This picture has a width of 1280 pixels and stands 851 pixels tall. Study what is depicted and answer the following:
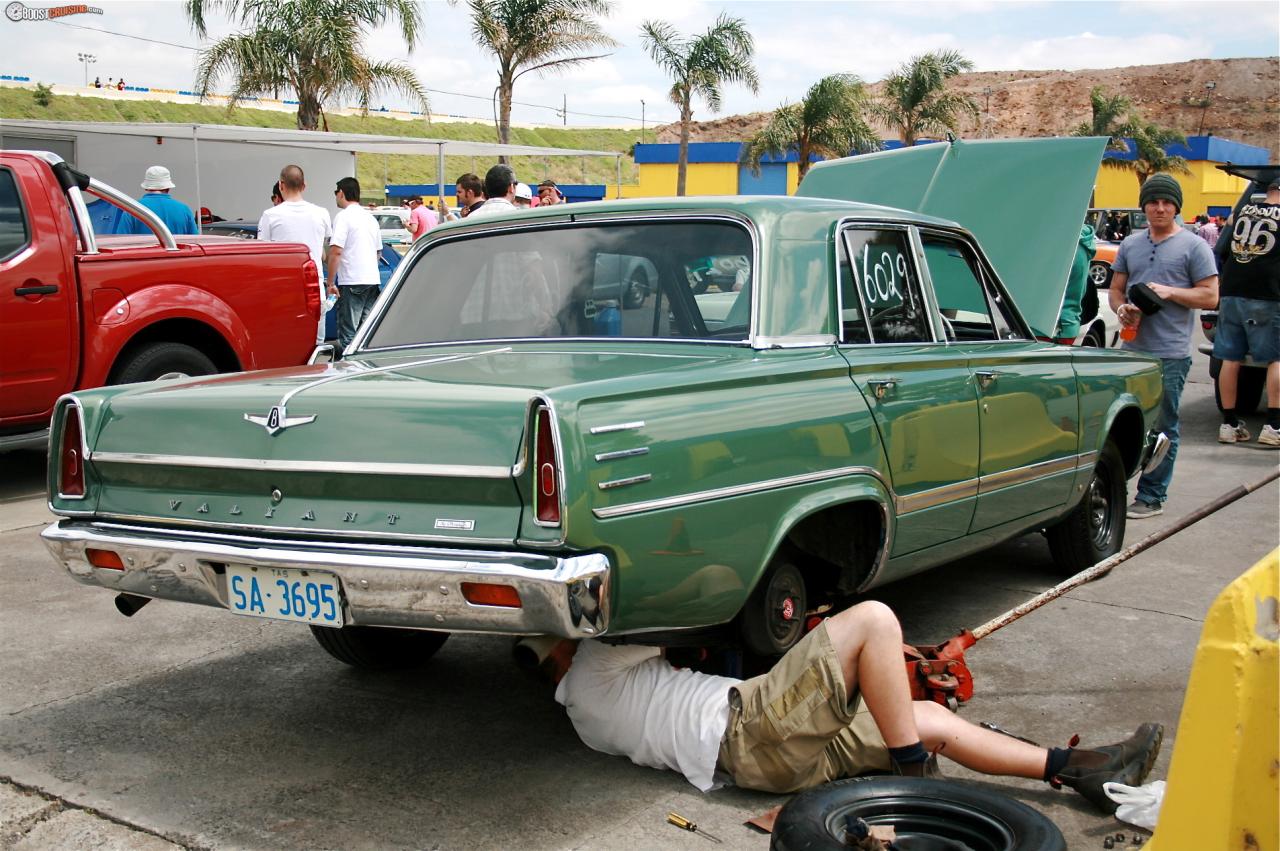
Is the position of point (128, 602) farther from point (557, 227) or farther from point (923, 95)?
point (923, 95)

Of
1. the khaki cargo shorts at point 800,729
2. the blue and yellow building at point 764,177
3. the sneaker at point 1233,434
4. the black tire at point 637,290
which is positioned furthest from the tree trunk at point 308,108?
the khaki cargo shorts at point 800,729

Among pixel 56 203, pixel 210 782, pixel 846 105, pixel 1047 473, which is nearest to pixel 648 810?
pixel 210 782

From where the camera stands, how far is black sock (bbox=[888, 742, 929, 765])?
3.23 m

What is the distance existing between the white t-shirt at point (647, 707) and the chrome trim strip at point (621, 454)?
2.15 ft

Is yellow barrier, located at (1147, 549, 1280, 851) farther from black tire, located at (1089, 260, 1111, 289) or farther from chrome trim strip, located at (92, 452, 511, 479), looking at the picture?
black tire, located at (1089, 260, 1111, 289)

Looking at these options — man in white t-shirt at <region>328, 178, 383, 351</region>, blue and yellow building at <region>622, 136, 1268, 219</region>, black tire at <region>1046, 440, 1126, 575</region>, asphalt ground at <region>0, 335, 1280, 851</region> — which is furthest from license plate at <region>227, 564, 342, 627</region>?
blue and yellow building at <region>622, 136, 1268, 219</region>

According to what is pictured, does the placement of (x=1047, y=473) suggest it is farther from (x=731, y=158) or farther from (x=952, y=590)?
(x=731, y=158)

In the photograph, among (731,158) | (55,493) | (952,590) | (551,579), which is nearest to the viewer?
(551,579)

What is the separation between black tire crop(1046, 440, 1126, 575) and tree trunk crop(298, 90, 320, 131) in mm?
23667

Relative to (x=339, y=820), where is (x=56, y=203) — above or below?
above

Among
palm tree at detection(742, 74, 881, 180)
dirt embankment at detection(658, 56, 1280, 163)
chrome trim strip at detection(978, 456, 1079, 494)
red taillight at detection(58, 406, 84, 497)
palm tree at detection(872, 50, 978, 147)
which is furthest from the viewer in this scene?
dirt embankment at detection(658, 56, 1280, 163)

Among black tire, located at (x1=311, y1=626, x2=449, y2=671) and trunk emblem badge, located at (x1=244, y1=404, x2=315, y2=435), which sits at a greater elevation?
trunk emblem badge, located at (x1=244, y1=404, x2=315, y2=435)

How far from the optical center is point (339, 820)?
10.7ft

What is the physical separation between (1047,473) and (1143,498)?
8.08 ft
